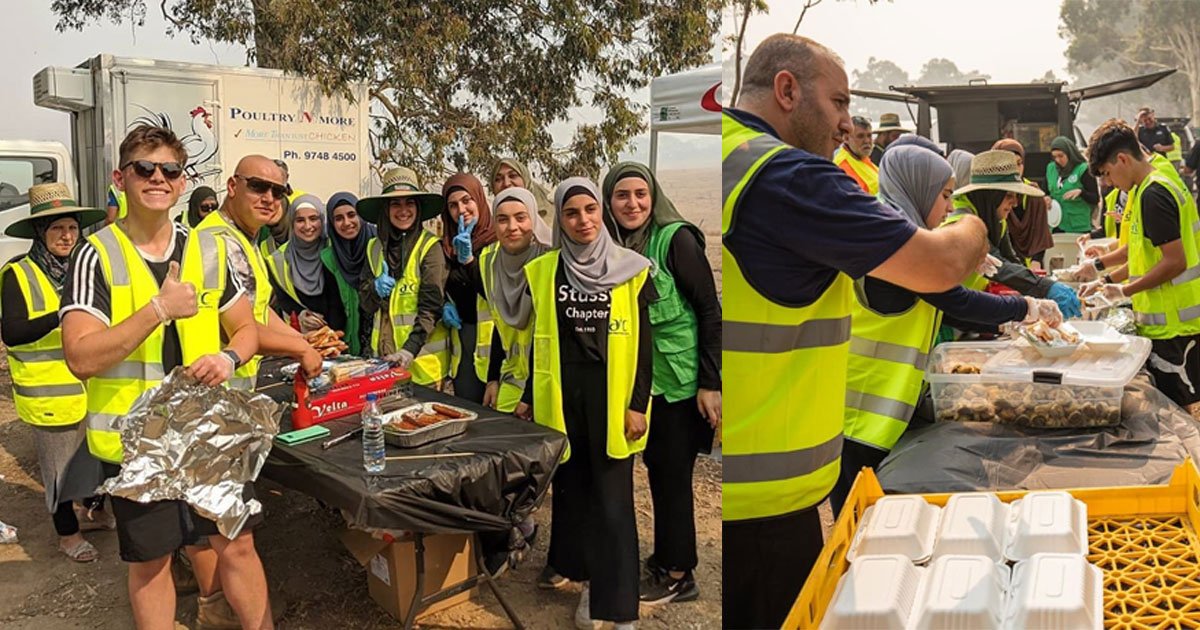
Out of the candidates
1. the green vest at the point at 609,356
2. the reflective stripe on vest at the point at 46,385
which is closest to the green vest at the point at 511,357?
the green vest at the point at 609,356

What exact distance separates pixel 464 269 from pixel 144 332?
1189 mm

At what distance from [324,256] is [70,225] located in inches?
32.0

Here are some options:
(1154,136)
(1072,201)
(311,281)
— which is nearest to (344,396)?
(311,281)

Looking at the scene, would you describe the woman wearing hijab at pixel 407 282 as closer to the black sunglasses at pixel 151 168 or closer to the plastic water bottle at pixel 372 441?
the plastic water bottle at pixel 372 441

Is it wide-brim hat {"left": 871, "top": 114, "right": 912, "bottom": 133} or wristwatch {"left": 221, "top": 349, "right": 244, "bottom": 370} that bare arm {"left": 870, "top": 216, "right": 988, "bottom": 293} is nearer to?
wide-brim hat {"left": 871, "top": 114, "right": 912, "bottom": 133}

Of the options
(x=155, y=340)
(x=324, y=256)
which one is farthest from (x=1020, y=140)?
(x=324, y=256)

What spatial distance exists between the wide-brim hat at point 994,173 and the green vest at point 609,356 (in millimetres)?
858

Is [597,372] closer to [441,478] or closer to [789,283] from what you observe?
[441,478]

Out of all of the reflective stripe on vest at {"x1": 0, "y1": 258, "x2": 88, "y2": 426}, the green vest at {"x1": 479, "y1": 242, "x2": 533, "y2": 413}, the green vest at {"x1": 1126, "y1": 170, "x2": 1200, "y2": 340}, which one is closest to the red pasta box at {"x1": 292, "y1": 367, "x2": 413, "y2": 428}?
the green vest at {"x1": 479, "y1": 242, "x2": 533, "y2": 413}

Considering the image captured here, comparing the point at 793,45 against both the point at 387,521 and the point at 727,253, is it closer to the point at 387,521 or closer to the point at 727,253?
the point at 727,253

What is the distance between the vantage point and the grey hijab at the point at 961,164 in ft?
3.60

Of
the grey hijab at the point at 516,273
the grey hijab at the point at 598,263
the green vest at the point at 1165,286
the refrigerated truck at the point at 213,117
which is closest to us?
the green vest at the point at 1165,286

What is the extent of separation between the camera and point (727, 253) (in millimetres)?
840

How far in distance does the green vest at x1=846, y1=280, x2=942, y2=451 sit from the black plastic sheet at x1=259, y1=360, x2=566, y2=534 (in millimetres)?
932
